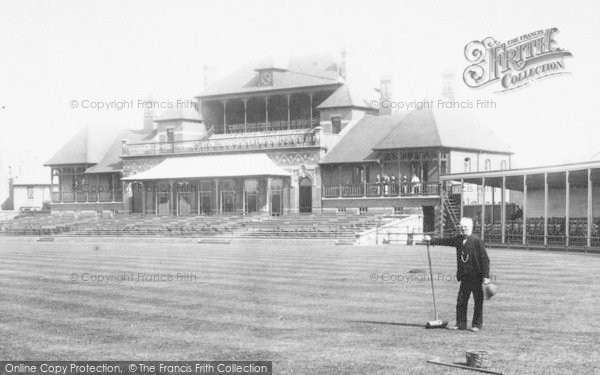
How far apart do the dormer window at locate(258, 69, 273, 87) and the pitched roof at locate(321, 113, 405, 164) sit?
8700 mm

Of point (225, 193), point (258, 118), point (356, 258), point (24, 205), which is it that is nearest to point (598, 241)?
point (356, 258)

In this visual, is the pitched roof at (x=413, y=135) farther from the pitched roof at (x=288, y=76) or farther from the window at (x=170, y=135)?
the window at (x=170, y=135)

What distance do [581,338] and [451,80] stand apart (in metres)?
55.0

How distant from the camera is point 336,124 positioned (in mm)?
61031

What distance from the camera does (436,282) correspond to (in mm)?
20406

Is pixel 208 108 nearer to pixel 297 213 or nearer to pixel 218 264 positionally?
pixel 297 213

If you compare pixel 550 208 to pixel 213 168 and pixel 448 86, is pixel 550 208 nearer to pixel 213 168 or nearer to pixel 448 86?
pixel 448 86

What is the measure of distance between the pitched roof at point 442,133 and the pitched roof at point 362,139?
1440mm

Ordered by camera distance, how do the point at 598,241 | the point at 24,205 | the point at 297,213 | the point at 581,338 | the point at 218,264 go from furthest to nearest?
the point at 24,205, the point at 297,213, the point at 598,241, the point at 218,264, the point at 581,338

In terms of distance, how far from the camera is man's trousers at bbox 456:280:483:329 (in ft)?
44.1

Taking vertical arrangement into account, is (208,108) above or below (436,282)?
above

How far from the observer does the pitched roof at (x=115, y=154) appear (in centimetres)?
6956

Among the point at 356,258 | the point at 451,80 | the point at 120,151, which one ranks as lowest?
the point at 356,258

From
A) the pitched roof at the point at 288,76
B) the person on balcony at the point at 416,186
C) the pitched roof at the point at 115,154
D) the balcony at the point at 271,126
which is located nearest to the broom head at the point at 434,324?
the person on balcony at the point at 416,186
